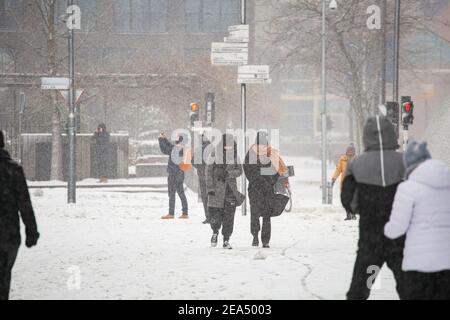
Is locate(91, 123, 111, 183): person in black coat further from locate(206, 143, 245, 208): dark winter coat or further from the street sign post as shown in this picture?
locate(206, 143, 245, 208): dark winter coat

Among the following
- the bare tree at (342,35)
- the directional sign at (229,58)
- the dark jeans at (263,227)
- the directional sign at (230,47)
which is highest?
the bare tree at (342,35)

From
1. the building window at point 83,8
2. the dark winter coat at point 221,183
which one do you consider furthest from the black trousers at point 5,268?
the building window at point 83,8

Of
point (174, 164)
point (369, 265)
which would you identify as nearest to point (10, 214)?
point (369, 265)

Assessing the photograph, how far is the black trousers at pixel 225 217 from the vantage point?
41.7ft

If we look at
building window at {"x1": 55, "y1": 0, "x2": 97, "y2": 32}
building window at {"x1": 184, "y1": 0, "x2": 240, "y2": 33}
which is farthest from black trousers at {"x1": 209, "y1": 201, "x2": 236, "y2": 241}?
building window at {"x1": 184, "y1": 0, "x2": 240, "y2": 33}

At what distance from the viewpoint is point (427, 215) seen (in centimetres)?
599

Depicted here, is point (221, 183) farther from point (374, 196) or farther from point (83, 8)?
point (83, 8)

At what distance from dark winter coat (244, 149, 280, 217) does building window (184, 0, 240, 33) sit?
1914 inches

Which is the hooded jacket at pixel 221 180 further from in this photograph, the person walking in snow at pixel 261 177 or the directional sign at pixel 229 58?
the directional sign at pixel 229 58

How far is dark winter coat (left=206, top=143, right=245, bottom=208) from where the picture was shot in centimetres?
1262

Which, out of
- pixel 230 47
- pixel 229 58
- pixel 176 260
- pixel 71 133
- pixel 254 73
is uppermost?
pixel 230 47

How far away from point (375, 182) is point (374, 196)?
11cm
